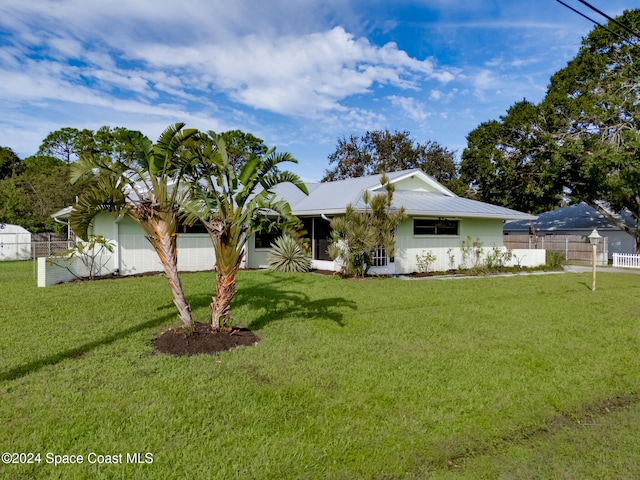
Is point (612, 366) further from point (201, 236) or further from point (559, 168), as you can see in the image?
point (559, 168)

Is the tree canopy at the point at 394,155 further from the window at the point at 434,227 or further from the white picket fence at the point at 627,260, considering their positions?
the window at the point at 434,227

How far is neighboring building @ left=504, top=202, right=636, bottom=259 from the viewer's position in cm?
2708

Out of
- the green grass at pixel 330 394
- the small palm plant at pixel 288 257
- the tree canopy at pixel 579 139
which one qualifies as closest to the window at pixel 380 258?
the small palm plant at pixel 288 257

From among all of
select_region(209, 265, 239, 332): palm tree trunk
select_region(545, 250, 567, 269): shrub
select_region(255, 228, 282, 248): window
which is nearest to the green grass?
select_region(209, 265, 239, 332): palm tree trunk

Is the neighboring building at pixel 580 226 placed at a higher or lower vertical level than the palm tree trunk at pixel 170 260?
higher

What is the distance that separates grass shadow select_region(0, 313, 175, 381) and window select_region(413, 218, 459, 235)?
1091 centimetres

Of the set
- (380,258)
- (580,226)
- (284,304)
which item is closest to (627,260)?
(580,226)

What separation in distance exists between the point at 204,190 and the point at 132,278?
28.3ft

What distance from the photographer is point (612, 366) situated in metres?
5.84

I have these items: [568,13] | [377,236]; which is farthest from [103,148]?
[568,13]

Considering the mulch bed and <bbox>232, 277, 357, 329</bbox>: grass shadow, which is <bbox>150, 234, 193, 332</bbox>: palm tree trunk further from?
<bbox>232, 277, 357, 329</bbox>: grass shadow

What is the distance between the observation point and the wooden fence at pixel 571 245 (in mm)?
23761

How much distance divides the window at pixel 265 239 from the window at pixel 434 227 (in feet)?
19.1

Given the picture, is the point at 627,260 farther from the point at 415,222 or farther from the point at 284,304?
the point at 284,304
